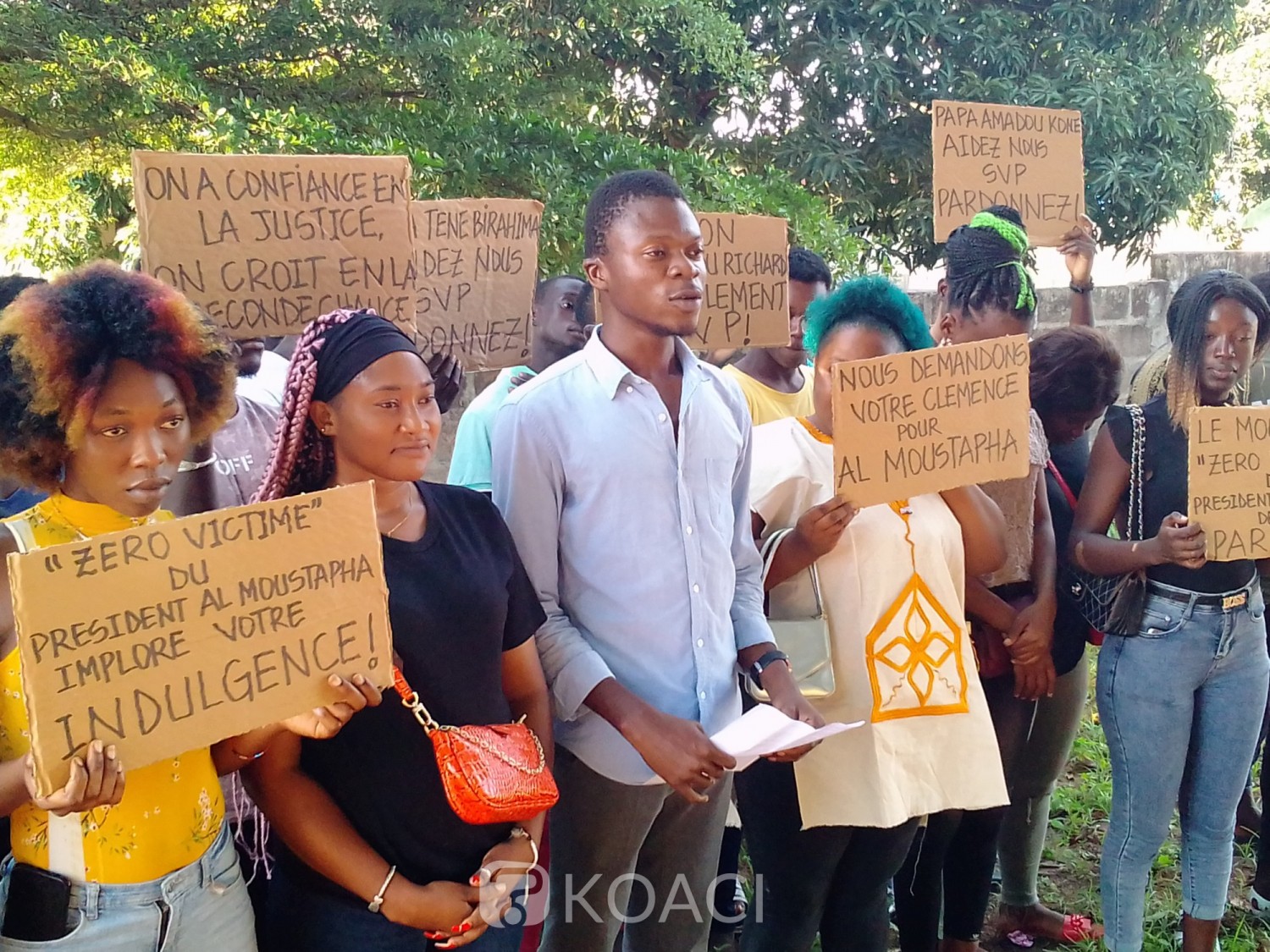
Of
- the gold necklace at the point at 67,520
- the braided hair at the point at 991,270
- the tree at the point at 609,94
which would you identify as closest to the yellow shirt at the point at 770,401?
the braided hair at the point at 991,270

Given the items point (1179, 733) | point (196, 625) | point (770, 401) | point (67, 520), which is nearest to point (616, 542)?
point (196, 625)

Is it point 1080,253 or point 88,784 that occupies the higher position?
point 1080,253

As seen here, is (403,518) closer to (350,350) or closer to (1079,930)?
(350,350)

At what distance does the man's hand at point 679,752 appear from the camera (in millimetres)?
2098

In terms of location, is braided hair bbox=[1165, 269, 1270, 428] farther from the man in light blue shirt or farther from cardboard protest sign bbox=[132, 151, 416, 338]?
cardboard protest sign bbox=[132, 151, 416, 338]

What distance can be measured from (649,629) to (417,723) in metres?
0.55

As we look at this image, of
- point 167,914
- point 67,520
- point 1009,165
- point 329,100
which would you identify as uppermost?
point 329,100

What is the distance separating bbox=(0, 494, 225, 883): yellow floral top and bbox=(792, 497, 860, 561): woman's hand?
127 centimetres

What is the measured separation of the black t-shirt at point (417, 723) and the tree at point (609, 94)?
8.47 ft

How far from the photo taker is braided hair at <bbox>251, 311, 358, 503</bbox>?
76.2 inches

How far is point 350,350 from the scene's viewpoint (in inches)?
75.7

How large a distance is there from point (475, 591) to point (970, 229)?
2.08 metres

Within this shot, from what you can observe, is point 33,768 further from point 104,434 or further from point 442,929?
Answer: point 442,929

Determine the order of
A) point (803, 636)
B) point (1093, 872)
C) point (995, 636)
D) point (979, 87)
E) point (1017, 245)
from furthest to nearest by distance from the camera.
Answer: point (979, 87) → point (1093, 872) → point (1017, 245) → point (995, 636) → point (803, 636)
